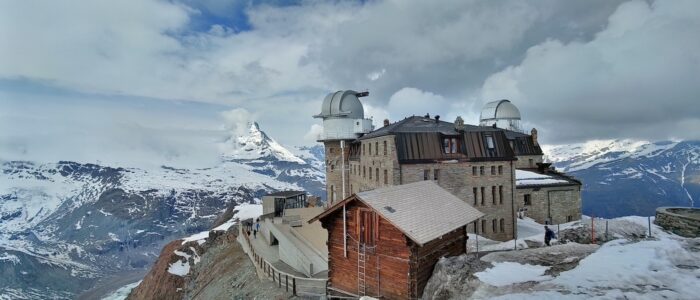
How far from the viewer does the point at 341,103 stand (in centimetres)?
4788

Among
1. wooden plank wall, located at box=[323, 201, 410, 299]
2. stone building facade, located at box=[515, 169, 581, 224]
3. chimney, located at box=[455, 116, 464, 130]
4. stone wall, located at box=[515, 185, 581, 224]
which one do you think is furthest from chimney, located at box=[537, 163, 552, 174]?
wooden plank wall, located at box=[323, 201, 410, 299]

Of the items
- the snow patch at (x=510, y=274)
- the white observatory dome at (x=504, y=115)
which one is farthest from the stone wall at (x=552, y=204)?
the snow patch at (x=510, y=274)

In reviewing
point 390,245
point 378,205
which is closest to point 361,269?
point 390,245

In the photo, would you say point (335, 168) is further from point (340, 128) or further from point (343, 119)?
point (343, 119)

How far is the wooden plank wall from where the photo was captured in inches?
680

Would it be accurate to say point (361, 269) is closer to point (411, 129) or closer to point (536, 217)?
point (411, 129)

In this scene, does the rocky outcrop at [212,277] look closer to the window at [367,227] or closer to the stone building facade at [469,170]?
the window at [367,227]

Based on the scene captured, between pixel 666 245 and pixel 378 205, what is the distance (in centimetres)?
1176

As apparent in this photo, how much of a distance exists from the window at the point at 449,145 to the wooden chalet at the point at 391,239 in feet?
41.9

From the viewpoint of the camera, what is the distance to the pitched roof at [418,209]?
17141 millimetres

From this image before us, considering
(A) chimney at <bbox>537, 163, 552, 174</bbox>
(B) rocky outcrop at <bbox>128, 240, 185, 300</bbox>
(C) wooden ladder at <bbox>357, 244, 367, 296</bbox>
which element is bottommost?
(B) rocky outcrop at <bbox>128, 240, 185, 300</bbox>

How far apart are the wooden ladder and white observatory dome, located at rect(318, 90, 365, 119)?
1169 inches

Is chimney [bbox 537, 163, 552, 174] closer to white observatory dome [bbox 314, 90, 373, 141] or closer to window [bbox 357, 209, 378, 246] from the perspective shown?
white observatory dome [bbox 314, 90, 373, 141]

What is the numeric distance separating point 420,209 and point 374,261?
11.2 ft
